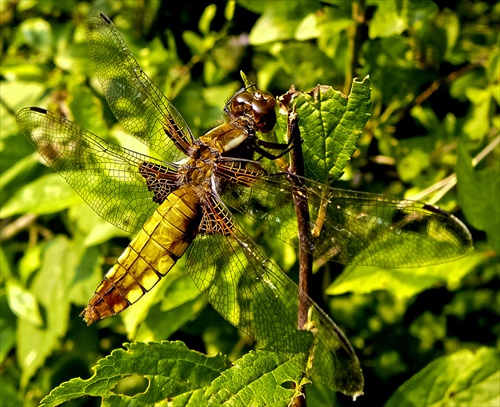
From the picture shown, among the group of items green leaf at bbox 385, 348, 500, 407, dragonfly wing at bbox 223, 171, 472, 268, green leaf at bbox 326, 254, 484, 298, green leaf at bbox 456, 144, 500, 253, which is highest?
dragonfly wing at bbox 223, 171, 472, 268

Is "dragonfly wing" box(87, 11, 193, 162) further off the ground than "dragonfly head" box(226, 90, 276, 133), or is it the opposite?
"dragonfly wing" box(87, 11, 193, 162)

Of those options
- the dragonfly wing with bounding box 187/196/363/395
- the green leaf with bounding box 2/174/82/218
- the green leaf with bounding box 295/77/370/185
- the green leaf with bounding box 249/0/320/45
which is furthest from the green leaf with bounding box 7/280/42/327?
the green leaf with bounding box 295/77/370/185

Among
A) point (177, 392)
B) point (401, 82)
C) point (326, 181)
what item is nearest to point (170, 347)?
point (177, 392)

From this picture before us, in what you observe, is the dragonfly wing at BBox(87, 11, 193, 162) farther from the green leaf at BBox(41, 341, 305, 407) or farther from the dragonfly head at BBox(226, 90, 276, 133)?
the green leaf at BBox(41, 341, 305, 407)

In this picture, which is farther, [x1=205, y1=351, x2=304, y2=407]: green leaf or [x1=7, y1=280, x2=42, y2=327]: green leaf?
[x1=7, y1=280, x2=42, y2=327]: green leaf

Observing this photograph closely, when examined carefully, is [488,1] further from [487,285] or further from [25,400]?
[25,400]

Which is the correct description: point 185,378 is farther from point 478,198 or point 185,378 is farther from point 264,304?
point 478,198
